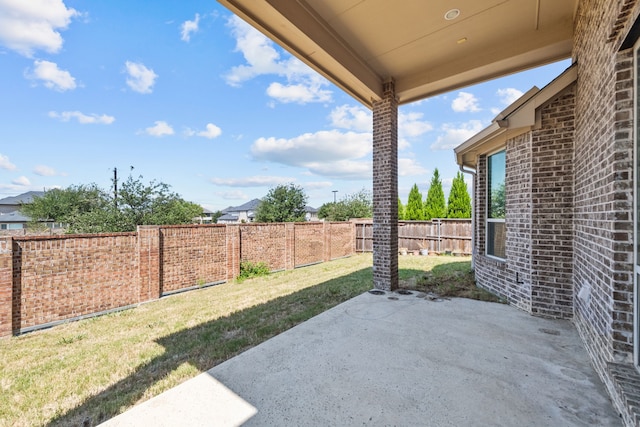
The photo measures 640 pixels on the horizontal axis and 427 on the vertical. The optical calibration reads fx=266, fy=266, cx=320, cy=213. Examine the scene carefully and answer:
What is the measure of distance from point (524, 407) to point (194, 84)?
19.2m

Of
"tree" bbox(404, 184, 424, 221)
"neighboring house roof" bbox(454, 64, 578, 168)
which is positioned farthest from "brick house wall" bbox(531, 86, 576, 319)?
"tree" bbox(404, 184, 424, 221)

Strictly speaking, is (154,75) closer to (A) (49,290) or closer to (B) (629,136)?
(A) (49,290)

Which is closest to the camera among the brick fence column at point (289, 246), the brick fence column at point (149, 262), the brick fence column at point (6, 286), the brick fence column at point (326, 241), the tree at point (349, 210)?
the brick fence column at point (6, 286)

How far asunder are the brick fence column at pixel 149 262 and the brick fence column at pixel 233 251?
1.94 m

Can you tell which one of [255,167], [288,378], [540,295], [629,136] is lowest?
[288,378]


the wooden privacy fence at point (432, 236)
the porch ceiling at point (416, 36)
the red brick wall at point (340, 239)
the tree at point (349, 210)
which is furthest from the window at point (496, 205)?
the tree at point (349, 210)

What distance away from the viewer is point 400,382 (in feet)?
7.44

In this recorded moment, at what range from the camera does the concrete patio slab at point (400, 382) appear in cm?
186

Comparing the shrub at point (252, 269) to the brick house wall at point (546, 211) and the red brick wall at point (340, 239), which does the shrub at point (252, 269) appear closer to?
the red brick wall at point (340, 239)

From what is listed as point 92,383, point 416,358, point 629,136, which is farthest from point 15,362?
point 629,136

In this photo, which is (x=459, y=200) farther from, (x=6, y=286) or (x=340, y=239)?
(x=6, y=286)

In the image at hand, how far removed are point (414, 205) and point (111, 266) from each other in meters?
16.1

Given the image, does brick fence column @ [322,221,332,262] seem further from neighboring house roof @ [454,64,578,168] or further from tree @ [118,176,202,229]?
neighboring house roof @ [454,64,578,168]

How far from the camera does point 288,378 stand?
2.36m
